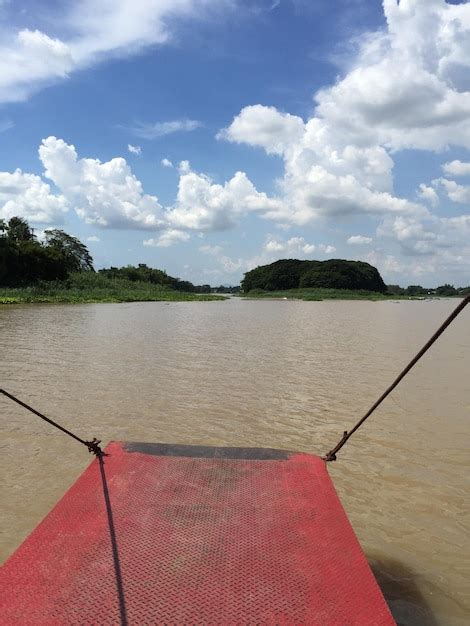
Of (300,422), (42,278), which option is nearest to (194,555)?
(300,422)

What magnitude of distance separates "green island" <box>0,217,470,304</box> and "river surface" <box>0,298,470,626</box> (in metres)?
2.02

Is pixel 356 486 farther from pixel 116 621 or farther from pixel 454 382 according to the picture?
pixel 454 382

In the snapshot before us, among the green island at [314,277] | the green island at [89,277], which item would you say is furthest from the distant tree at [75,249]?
the green island at [314,277]

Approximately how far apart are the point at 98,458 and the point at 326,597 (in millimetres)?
1868

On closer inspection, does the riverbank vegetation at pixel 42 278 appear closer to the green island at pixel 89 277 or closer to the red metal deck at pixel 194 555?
the green island at pixel 89 277

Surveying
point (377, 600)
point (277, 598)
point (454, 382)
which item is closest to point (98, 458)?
point (277, 598)

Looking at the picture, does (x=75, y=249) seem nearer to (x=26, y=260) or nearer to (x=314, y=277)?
(x=26, y=260)

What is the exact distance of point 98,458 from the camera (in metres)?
3.32

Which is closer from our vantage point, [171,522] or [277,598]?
[277,598]

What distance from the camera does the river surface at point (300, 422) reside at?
3.71 metres

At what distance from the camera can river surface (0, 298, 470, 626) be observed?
3.71 m

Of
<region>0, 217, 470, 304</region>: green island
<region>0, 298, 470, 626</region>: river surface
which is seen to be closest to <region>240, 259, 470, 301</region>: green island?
<region>0, 217, 470, 304</region>: green island

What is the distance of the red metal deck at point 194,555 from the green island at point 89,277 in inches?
61.0

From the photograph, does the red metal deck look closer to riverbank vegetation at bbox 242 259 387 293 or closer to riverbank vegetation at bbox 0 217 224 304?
riverbank vegetation at bbox 0 217 224 304
